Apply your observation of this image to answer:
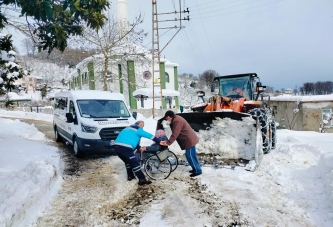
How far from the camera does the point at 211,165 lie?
617 centimetres

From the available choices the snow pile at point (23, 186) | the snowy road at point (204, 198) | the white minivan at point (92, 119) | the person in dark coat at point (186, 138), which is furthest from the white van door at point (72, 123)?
the person in dark coat at point (186, 138)

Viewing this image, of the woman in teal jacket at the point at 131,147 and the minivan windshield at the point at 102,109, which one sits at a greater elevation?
the minivan windshield at the point at 102,109

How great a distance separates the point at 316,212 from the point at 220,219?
5.10ft

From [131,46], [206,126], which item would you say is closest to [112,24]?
[131,46]

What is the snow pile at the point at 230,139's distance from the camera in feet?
20.7

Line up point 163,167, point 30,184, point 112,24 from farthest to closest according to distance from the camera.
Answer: point 112,24 → point 163,167 → point 30,184

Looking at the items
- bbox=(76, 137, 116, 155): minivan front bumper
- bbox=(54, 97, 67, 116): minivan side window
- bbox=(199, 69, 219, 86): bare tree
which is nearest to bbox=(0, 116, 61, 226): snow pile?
bbox=(76, 137, 116, 155): minivan front bumper

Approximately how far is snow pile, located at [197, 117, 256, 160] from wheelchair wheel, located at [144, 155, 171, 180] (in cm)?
155

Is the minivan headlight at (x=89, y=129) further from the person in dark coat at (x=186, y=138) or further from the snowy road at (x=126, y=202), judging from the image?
the person in dark coat at (x=186, y=138)

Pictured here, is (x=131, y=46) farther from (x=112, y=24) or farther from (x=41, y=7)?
(x=41, y=7)

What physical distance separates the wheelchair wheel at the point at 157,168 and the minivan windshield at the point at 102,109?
2.85 meters

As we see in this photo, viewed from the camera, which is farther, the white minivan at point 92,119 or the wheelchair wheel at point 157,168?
the white minivan at point 92,119

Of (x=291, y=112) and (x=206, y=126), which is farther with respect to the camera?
(x=291, y=112)

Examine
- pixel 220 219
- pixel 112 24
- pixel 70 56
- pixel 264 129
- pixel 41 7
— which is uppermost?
pixel 112 24
